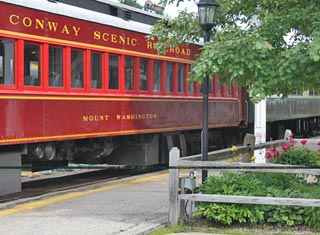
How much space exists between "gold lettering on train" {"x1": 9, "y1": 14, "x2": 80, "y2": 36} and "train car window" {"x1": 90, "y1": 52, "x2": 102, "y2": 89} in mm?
771

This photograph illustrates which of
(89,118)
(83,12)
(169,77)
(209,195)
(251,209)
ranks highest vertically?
(83,12)

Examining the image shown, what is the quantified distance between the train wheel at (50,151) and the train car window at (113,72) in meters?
1.81

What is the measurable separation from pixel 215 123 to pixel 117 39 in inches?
191

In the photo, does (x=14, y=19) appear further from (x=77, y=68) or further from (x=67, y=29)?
(x=77, y=68)

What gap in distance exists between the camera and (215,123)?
15492 millimetres

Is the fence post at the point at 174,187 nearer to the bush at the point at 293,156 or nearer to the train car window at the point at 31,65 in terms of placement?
the bush at the point at 293,156

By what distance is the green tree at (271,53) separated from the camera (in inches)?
265

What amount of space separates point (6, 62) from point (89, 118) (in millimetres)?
2116

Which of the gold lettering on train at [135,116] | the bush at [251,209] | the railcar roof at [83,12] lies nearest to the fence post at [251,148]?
the gold lettering on train at [135,116]

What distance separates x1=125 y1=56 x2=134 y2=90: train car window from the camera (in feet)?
39.6

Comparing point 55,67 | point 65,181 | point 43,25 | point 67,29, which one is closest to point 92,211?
point 55,67

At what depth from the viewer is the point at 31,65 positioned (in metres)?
9.66

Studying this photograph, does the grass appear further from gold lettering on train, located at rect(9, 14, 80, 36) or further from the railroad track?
gold lettering on train, located at rect(9, 14, 80, 36)

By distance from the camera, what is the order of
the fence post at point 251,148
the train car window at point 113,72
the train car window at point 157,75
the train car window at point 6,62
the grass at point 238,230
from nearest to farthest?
1. the grass at point 238,230
2. the train car window at point 6,62
3. the fence post at point 251,148
4. the train car window at point 113,72
5. the train car window at point 157,75
